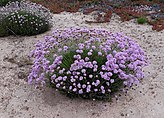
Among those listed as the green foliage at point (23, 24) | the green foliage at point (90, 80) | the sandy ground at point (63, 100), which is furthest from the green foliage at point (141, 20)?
the green foliage at point (90, 80)

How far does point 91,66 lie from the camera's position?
15.6 ft

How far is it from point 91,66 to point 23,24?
3925 mm

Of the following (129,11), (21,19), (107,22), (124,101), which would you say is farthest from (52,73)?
(129,11)

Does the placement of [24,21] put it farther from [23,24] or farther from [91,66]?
[91,66]

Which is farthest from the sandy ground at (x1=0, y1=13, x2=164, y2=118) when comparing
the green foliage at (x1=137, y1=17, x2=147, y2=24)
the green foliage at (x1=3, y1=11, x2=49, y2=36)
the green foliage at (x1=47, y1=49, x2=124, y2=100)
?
the green foliage at (x1=137, y1=17, x2=147, y2=24)

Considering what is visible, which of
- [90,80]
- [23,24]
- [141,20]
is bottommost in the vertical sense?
[141,20]

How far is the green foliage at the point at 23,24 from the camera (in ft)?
26.8

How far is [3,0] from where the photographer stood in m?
11.0

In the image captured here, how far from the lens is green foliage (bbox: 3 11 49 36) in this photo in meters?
8.18

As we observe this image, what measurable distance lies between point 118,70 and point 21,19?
4.10m

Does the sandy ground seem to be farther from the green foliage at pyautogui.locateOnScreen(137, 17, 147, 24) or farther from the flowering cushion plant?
the green foliage at pyautogui.locateOnScreen(137, 17, 147, 24)

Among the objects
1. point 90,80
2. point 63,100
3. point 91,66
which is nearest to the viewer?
point 91,66

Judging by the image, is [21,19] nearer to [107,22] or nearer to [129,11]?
[107,22]

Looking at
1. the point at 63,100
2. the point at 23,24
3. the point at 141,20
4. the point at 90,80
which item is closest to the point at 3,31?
the point at 23,24
